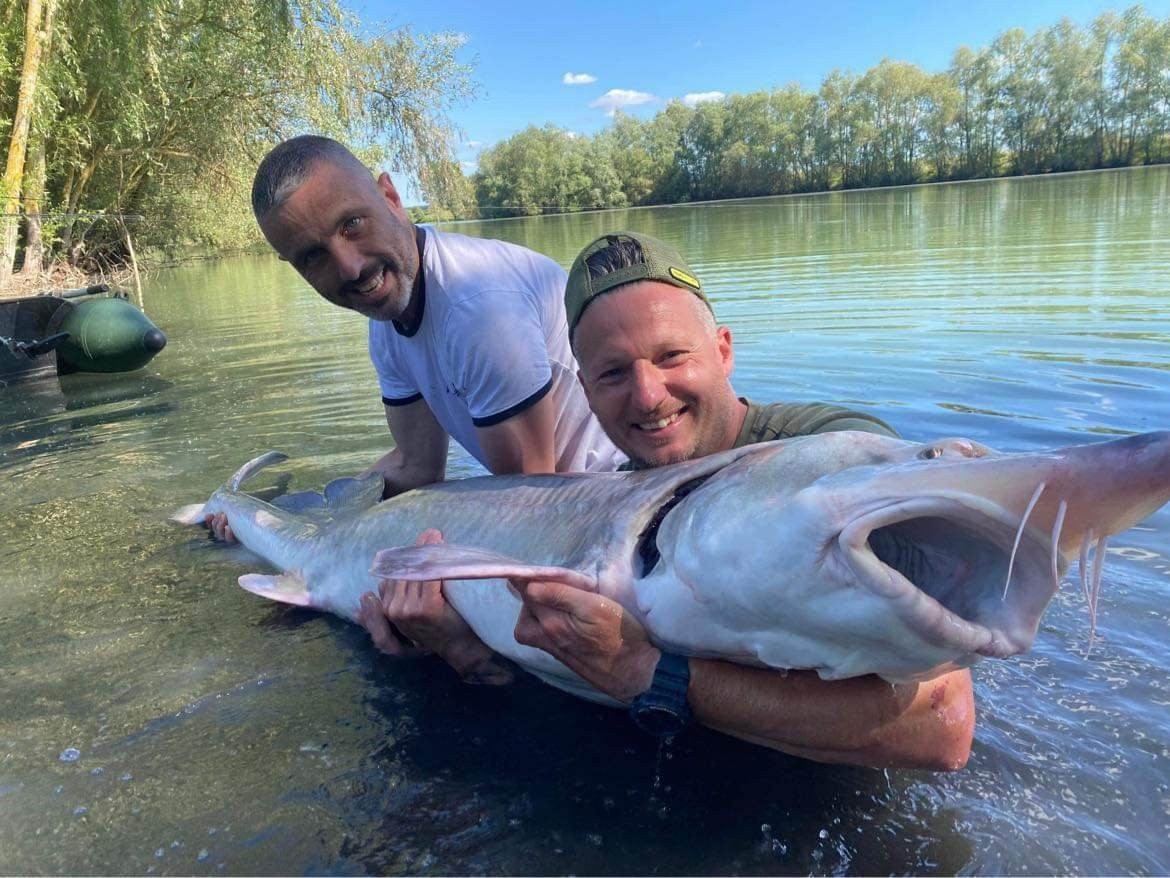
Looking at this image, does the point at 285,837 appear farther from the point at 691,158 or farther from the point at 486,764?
the point at 691,158

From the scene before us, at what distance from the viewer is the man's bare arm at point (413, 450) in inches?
154

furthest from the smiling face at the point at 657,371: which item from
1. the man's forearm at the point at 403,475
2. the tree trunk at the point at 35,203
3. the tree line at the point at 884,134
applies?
the tree line at the point at 884,134

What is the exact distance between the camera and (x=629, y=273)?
2.26 meters

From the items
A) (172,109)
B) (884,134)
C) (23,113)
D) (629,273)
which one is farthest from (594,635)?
(884,134)

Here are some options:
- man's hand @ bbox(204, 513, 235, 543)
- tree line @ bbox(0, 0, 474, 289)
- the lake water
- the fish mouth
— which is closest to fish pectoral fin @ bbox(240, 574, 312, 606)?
the lake water

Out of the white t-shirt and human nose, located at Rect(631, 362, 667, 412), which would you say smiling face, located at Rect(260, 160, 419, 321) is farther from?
human nose, located at Rect(631, 362, 667, 412)

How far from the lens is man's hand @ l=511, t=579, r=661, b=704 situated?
1815 millimetres

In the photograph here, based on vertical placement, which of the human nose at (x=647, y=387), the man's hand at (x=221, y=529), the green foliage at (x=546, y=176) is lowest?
the man's hand at (x=221, y=529)

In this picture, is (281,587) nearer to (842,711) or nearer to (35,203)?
(842,711)

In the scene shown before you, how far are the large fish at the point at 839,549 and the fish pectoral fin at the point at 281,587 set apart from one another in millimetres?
1283

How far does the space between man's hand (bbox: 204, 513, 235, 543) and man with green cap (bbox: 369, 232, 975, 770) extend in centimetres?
203

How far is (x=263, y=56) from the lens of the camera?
16.6 metres

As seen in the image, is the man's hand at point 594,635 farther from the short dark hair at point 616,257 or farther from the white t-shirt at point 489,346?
the white t-shirt at point 489,346

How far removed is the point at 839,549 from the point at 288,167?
8.37ft
